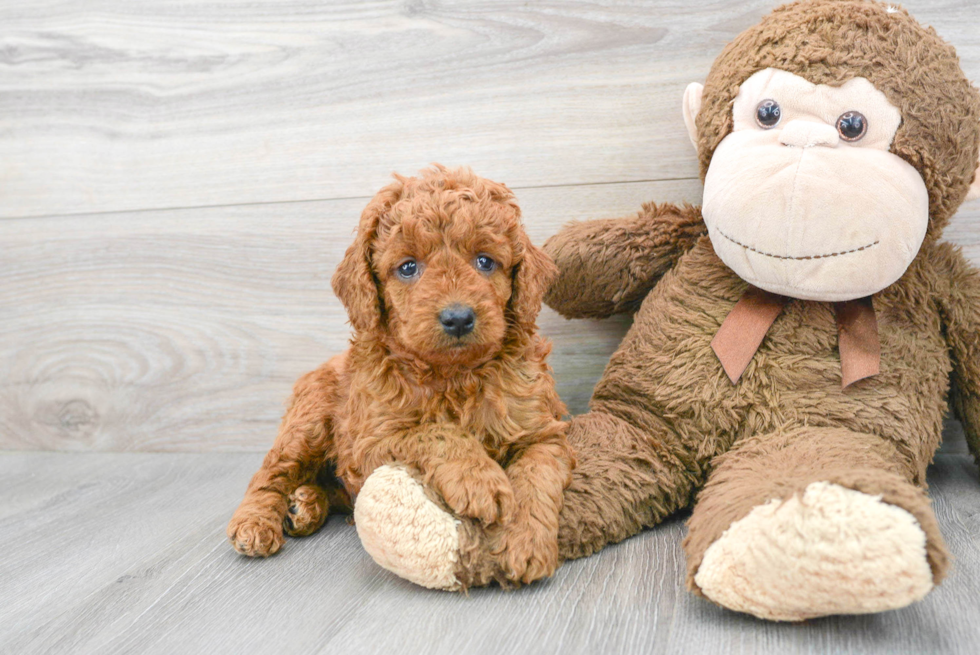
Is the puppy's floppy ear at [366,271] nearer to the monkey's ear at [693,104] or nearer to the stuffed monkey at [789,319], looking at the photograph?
the stuffed monkey at [789,319]

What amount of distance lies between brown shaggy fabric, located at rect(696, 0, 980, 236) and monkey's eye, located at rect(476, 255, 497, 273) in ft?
1.78

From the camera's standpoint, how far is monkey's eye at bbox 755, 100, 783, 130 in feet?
4.12

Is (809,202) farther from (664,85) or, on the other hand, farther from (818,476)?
(664,85)

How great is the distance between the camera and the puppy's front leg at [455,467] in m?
1.12

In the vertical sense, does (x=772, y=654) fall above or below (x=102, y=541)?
above

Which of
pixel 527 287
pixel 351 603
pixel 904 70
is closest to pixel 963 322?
pixel 904 70

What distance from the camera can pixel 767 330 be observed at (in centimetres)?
133

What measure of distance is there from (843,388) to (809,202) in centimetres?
32

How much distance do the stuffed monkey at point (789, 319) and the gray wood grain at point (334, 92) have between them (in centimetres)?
25

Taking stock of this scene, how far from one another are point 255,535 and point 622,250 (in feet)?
2.76

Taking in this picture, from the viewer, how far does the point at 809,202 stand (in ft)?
3.87

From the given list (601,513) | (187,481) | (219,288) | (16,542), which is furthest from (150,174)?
(601,513)

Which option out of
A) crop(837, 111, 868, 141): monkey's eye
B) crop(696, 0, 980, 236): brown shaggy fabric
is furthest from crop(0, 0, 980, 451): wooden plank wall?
crop(837, 111, 868, 141): monkey's eye

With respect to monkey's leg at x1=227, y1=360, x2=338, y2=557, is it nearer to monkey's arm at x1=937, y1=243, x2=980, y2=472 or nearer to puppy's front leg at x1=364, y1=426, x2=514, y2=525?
puppy's front leg at x1=364, y1=426, x2=514, y2=525
